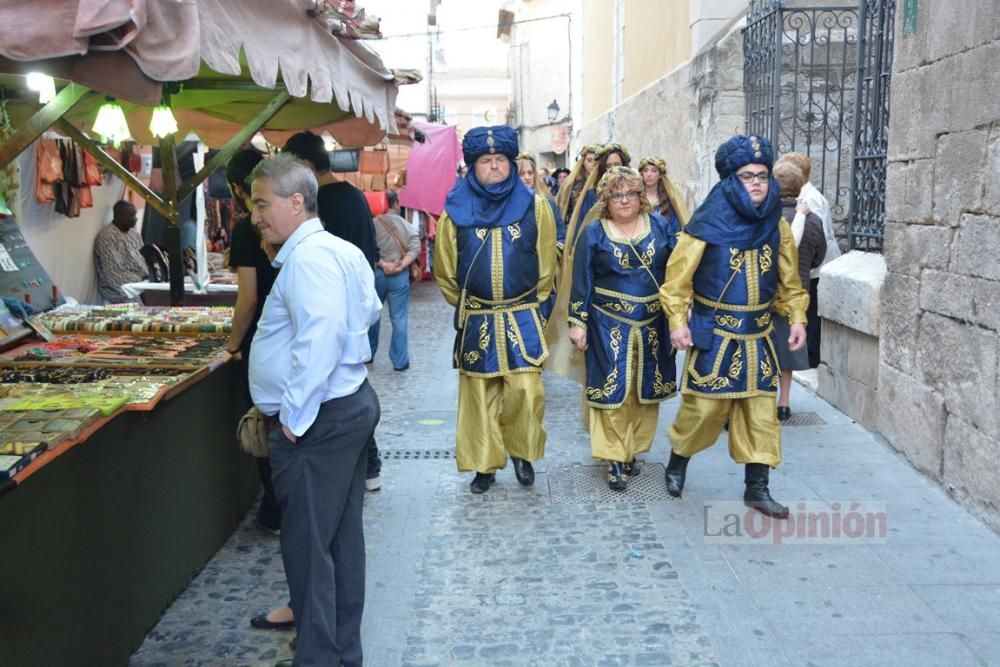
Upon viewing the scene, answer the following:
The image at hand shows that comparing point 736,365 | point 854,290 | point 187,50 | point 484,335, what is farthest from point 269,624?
point 854,290

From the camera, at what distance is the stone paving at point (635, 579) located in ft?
11.6

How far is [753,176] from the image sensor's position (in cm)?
467

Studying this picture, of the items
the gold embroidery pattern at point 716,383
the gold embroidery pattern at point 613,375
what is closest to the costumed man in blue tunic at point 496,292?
the gold embroidery pattern at point 613,375

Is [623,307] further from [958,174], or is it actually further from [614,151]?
[614,151]

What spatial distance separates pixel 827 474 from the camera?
5.47 metres

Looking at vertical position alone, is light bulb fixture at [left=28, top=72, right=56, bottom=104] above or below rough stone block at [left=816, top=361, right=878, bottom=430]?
above

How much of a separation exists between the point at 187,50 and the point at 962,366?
12.8 feet

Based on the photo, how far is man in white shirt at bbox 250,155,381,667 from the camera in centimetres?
290

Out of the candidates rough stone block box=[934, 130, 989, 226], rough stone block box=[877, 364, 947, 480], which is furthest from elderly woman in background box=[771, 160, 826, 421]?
rough stone block box=[934, 130, 989, 226]

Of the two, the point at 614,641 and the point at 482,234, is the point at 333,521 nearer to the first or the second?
the point at 614,641

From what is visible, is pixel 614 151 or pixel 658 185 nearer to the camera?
pixel 614 151

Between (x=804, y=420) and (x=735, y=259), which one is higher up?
(x=735, y=259)

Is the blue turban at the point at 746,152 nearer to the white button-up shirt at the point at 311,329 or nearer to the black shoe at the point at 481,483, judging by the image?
the black shoe at the point at 481,483

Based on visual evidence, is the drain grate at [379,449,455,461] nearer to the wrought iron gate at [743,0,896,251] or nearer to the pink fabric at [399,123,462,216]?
the wrought iron gate at [743,0,896,251]
